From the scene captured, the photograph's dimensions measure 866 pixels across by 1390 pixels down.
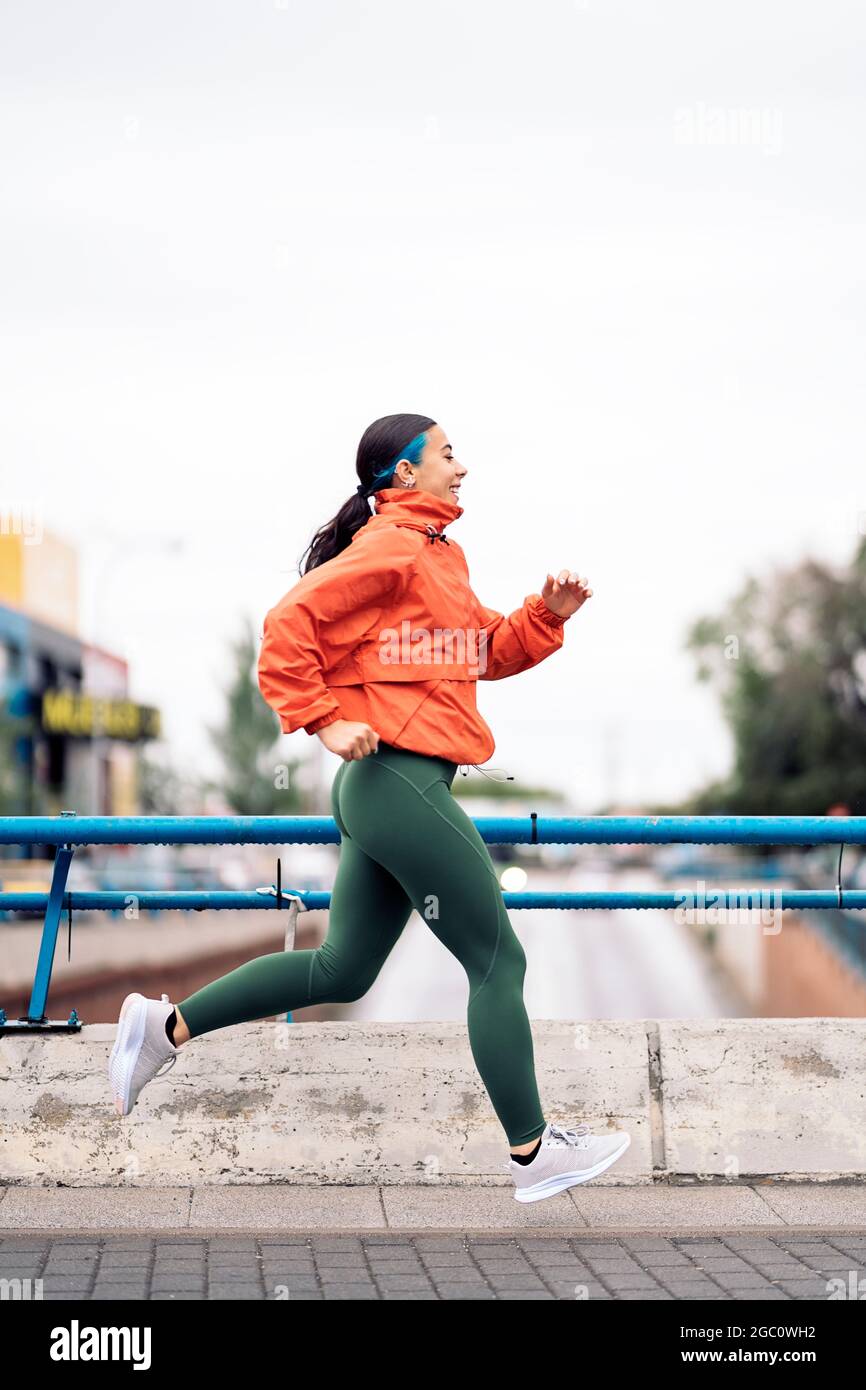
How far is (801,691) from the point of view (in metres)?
59.4

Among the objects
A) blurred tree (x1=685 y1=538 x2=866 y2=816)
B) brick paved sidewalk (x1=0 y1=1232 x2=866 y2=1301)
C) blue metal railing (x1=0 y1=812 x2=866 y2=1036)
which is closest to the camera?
brick paved sidewalk (x1=0 y1=1232 x2=866 y2=1301)

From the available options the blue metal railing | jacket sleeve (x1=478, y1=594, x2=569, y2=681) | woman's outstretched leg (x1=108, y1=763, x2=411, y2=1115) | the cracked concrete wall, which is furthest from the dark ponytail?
the cracked concrete wall

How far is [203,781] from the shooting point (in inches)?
3187

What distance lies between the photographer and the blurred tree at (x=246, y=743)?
95.6 m

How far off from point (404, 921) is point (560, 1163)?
0.69 m

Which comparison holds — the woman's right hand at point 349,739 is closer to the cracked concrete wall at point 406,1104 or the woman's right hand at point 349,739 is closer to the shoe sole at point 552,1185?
the shoe sole at point 552,1185

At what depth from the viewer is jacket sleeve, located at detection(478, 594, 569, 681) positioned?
4684 millimetres

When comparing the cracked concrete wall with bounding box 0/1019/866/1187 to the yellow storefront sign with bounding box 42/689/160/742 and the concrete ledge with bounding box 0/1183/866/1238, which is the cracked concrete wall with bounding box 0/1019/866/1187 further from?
the yellow storefront sign with bounding box 42/689/160/742

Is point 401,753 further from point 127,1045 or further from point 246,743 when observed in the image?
point 246,743

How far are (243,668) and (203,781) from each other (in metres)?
16.2

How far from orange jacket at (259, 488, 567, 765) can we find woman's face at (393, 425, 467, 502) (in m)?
0.06
